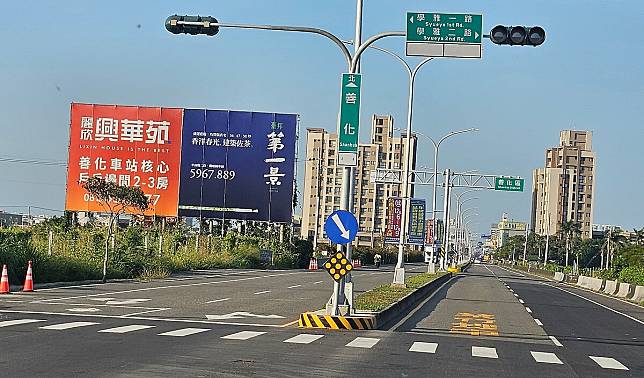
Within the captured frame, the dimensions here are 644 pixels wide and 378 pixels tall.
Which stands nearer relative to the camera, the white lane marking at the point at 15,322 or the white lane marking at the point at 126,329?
the white lane marking at the point at 126,329

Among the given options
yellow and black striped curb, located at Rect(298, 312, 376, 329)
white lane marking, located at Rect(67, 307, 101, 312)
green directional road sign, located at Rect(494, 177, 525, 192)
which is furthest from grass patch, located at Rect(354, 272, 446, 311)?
green directional road sign, located at Rect(494, 177, 525, 192)

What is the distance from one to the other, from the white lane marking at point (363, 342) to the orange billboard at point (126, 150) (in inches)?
1718

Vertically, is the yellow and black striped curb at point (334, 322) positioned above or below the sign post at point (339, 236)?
below

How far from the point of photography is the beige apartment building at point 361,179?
121m

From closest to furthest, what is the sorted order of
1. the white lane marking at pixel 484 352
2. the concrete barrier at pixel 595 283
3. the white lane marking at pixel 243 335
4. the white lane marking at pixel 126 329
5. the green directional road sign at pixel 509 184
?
the white lane marking at pixel 484 352 → the white lane marking at pixel 243 335 → the white lane marking at pixel 126 329 → the concrete barrier at pixel 595 283 → the green directional road sign at pixel 509 184

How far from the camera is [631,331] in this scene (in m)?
26.8

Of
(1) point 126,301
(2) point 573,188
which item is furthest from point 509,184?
(2) point 573,188

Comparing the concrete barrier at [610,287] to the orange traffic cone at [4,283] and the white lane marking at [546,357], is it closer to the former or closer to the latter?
the orange traffic cone at [4,283]

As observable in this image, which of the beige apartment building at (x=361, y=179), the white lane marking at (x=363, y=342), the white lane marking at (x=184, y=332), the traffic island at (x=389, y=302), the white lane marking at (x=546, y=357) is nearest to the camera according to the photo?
the white lane marking at (x=546, y=357)

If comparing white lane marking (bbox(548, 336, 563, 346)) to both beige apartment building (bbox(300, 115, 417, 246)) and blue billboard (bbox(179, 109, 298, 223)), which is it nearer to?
blue billboard (bbox(179, 109, 298, 223))

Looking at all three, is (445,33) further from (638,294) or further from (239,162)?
(239,162)

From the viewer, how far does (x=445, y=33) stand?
22.6 meters

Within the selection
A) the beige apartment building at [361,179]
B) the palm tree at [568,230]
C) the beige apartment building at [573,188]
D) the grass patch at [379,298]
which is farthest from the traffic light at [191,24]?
the beige apartment building at [573,188]

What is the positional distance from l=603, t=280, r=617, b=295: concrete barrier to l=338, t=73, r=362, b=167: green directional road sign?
128 ft
